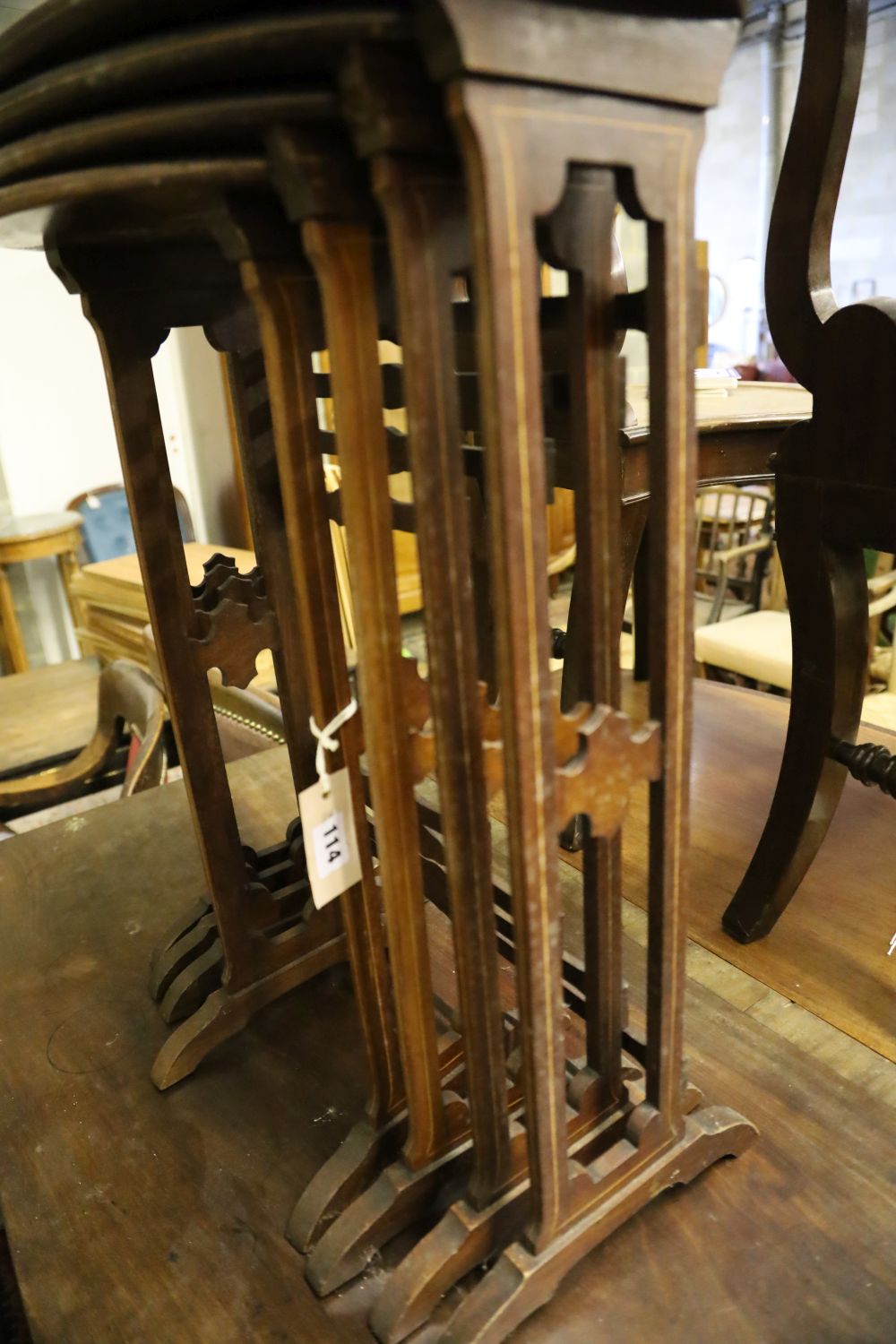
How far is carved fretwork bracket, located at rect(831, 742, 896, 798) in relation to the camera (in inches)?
31.2

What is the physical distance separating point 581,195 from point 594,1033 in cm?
54

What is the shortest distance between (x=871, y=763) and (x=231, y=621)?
59cm

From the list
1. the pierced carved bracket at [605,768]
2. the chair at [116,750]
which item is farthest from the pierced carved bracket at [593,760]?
the chair at [116,750]

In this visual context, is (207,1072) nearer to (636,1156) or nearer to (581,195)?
(636,1156)

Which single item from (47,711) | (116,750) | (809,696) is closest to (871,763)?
(809,696)

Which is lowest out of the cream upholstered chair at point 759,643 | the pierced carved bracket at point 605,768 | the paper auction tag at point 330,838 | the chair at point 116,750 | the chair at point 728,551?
the chair at point 728,551

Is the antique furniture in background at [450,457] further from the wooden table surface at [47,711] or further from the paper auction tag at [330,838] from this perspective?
the wooden table surface at [47,711]

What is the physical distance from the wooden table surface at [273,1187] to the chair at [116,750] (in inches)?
15.7

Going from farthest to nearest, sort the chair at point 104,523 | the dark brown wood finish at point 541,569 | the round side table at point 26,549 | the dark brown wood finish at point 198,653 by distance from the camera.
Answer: the chair at point 104,523, the round side table at point 26,549, the dark brown wood finish at point 198,653, the dark brown wood finish at point 541,569

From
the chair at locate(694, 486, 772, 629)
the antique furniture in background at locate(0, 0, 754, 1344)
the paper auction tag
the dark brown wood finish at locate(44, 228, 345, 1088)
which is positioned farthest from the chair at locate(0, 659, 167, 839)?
the chair at locate(694, 486, 772, 629)

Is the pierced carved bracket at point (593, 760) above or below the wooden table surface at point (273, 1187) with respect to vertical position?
above

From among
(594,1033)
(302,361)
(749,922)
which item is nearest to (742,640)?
(749,922)

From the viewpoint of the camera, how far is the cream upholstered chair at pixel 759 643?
2104mm

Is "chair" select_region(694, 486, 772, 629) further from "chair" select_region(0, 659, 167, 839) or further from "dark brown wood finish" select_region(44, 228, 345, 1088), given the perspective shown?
"dark brown wood finish" select_region(44, 228, 345, 1088)
